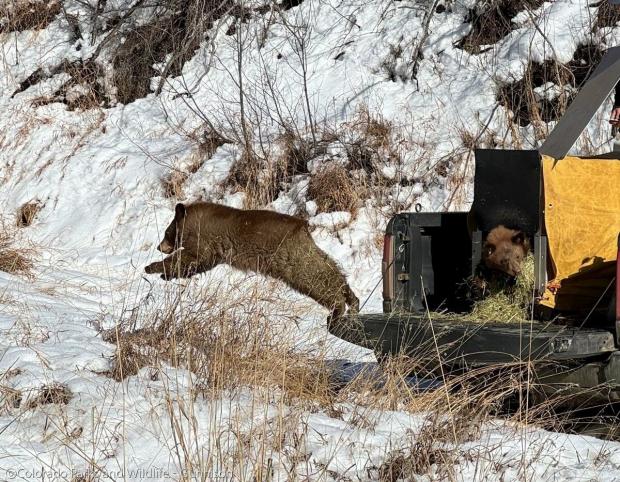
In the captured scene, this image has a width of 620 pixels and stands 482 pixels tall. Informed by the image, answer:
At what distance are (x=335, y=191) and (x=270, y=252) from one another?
2.54 metres

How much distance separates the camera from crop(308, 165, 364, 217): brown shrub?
12031 mm

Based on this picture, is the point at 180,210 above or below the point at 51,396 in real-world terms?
above

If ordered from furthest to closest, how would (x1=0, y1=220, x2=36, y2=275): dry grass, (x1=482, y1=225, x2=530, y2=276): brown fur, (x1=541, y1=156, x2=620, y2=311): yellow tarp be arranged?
(x1=0, y1=220, x2=36, y2=275): dry grass → (x1=482, y1=225, x2=530, y2=276): brown fur → (x1=541, y1=156, x2=620, y2=311): yellow tarp

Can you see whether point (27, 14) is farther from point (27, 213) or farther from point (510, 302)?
point (510, 302)

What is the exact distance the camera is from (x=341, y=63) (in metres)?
14.8

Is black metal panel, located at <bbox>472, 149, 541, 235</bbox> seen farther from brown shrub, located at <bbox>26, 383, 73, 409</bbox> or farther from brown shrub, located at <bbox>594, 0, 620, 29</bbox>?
brown shrub, located at <bbox>594, 0, 620, 29</bbox>

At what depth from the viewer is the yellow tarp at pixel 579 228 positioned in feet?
20.0

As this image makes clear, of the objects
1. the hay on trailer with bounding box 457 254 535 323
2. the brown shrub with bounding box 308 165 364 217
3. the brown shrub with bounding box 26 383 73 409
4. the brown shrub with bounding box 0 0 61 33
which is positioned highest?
the brown shrub with bounding box 0 0 61 33

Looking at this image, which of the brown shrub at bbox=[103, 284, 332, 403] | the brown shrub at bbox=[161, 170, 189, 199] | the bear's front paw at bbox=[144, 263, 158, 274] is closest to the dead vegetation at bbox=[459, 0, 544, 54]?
the brown shrub at bbox=[161, 170, 189, 199]

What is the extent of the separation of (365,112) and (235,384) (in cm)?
868

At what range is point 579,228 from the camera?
6.23 metres

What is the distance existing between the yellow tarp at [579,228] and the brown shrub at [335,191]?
5.71 metres

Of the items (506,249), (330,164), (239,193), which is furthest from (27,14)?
(506,249)

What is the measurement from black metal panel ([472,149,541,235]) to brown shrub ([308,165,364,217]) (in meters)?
5.30
